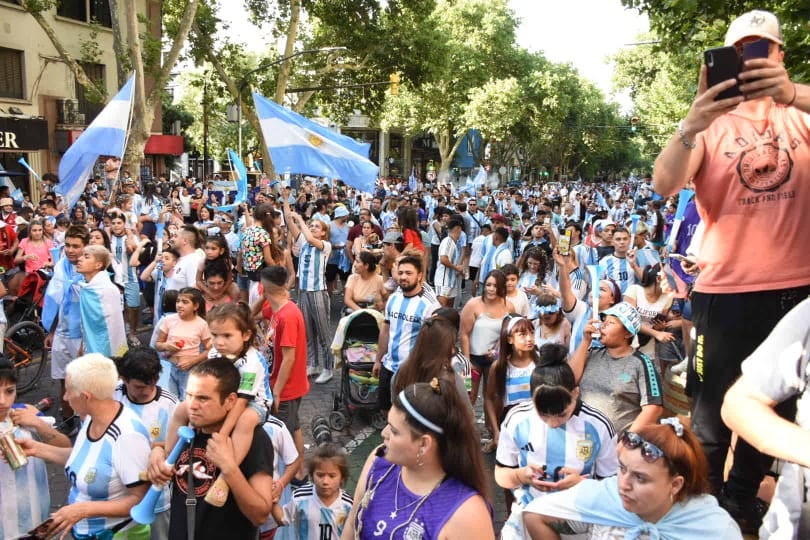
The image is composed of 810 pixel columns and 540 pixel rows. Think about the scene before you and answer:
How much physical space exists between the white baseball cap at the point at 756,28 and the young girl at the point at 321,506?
116 inches

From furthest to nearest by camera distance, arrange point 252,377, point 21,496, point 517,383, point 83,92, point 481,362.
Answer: point 83,92 < point 481,362 < point 517,383 < point 252,377 < point 21,496

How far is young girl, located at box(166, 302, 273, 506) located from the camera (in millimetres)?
3383

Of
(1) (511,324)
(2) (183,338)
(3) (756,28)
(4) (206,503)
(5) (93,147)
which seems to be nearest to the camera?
(3) (756,28)

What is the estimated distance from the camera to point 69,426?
691 cm

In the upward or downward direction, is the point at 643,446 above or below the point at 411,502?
above

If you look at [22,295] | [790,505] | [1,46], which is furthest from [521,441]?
[1,46]

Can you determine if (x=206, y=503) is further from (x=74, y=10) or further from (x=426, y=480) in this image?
(x=74, y=10)

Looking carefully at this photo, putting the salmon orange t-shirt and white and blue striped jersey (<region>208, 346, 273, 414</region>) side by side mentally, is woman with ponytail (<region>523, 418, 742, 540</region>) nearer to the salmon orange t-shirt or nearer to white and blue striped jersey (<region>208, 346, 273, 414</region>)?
the salmon orange t-shirt

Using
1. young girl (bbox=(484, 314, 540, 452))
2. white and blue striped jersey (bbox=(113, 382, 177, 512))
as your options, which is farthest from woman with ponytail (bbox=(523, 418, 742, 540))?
young girl (bbox=(484, 314, 540, 452))

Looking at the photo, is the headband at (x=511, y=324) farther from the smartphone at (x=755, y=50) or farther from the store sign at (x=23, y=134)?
the store sign at (x=23, y=134)

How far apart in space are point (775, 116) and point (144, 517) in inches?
126

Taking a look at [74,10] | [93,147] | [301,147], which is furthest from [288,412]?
[74,10]

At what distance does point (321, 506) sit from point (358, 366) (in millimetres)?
3316

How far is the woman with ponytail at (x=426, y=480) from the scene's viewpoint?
8.54 feet
